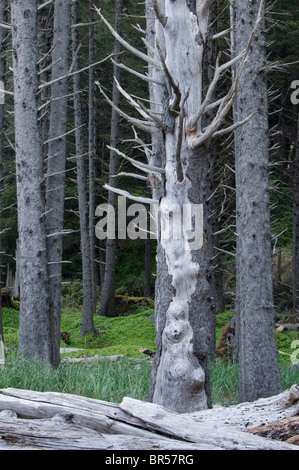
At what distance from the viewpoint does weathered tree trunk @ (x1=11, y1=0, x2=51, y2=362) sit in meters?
7.92

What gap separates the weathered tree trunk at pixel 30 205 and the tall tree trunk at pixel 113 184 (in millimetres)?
8563

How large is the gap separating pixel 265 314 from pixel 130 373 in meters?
1.85

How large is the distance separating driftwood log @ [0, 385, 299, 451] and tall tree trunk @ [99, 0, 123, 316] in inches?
512

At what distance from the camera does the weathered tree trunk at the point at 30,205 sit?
7.92 metres

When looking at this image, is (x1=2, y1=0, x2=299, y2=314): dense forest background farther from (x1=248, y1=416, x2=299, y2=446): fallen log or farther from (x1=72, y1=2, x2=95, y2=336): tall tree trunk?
(x1=248, y1=416, x2=299, y2=446): fallen log

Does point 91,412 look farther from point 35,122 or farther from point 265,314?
point 35,122

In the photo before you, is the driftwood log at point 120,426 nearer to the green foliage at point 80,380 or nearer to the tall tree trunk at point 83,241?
the green foliage at point 80,380

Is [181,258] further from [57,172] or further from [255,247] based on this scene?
[57,172]

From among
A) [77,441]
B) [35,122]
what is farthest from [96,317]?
[77,441]

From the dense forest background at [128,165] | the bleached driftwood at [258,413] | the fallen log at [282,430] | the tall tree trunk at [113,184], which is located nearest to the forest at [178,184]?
the bleached driftwood at [258,413]

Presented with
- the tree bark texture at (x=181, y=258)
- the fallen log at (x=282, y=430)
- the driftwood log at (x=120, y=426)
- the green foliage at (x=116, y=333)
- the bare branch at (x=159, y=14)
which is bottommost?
the green foliage at (x=116, y=333)

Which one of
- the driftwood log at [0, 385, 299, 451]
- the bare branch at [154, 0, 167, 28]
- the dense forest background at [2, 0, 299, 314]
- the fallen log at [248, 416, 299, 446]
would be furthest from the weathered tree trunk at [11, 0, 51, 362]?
the dense forest background at [2, 0, 299, 314]

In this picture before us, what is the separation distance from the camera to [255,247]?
7344 millimetres

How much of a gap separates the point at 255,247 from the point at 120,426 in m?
4.18
